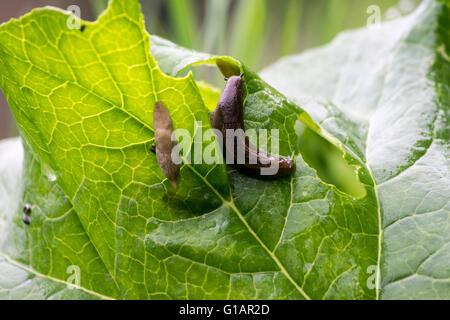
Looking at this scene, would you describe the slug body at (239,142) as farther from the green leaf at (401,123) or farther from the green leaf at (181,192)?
the green leaf at (401,123)

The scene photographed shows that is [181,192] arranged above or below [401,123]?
below

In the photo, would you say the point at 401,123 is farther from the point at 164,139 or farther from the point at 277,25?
the point at 277,25

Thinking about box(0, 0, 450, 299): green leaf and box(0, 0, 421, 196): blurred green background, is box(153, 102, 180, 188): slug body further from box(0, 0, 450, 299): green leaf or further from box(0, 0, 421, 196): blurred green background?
box(0, 0, 421, 196): blurred green background

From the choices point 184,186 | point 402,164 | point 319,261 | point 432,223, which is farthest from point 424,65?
point 184,186

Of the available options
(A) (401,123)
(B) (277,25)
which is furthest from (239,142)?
(B) (277,25)

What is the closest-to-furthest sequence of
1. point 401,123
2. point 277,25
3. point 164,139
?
point 164,139
point 401,123
point 277,25

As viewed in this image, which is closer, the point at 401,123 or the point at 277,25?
the point at 401,123

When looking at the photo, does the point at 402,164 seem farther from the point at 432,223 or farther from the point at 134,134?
the point at 134,134
